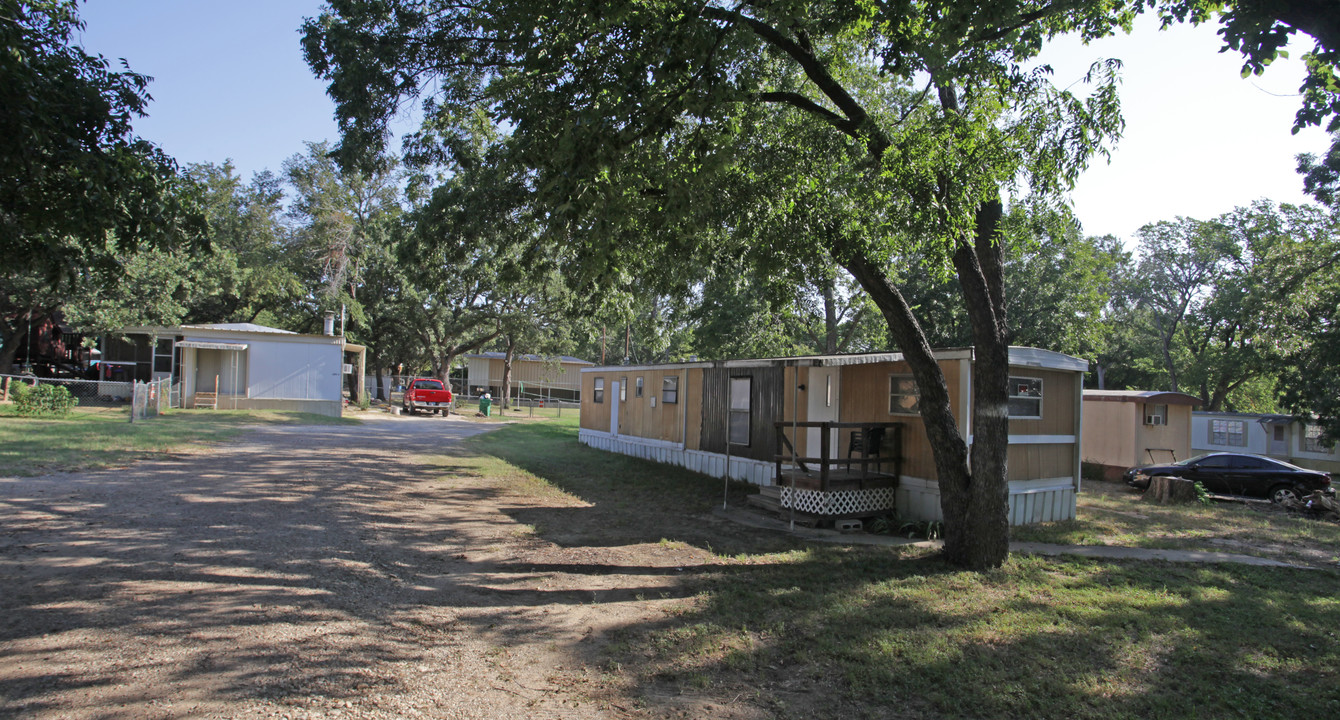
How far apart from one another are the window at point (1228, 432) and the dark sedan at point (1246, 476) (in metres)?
10.3

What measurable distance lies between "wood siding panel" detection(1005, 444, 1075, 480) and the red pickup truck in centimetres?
2551

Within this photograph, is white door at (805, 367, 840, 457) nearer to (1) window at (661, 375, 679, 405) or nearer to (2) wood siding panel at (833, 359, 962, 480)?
(2) wood siding panel at (833, 359, 962, 480)

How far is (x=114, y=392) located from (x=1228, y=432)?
3820cm

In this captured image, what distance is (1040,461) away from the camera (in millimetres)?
10516

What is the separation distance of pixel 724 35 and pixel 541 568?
5.21 metres

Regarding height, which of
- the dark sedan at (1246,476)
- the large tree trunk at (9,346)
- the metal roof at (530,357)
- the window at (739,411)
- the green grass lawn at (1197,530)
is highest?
the metal roof at (530,357)

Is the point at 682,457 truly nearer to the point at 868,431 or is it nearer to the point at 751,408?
the point at 751,408

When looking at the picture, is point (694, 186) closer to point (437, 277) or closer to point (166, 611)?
point (166, 611)

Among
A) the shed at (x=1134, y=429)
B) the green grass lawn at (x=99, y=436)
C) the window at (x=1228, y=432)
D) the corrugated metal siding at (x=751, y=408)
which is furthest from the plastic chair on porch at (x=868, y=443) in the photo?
the window at (x=1228, y=432)

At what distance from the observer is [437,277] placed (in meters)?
14.4

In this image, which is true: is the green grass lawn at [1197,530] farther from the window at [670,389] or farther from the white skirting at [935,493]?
the window at [670,389]

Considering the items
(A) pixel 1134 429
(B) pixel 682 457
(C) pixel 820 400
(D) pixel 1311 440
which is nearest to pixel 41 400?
(B) pixel 682 457

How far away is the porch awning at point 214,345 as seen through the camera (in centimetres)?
2359

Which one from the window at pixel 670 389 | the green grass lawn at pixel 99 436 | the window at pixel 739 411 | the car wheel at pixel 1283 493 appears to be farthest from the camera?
the window at pixel 670 389
